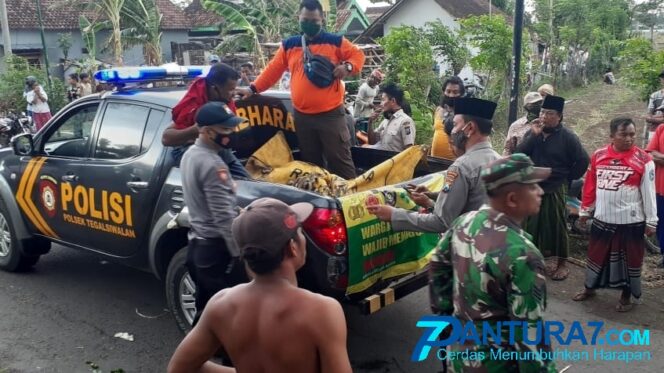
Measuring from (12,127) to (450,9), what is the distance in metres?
18.3

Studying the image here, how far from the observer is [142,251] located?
4.80 meters

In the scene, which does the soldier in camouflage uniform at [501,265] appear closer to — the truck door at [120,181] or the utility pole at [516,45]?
the truck door at [120,181]

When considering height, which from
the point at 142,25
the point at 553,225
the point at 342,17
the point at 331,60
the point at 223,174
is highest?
the point at 342,17

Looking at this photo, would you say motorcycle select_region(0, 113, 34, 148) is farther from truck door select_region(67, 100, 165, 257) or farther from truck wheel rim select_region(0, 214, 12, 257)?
Result: truck door select_region(67, 100, 165, 257)

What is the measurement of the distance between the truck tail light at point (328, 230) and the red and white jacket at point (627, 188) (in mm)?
2614

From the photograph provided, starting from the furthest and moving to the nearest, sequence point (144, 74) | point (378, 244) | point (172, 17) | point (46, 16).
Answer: point (172, 17) → point (46, 16) → point (144, 74) → point (378, 244)

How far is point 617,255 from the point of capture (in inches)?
203

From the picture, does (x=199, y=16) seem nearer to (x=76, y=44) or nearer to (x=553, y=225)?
(x=76, y=44)

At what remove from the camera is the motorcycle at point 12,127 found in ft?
45.9

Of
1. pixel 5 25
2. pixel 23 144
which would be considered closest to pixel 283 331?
pixel 23 144

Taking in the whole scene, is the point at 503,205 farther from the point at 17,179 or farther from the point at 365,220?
the point at 17,179

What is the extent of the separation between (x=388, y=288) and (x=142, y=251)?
202 centimetres

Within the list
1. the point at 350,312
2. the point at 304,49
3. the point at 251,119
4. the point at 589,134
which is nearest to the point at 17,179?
the point at 251,119

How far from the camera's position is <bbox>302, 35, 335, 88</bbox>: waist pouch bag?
500cm
